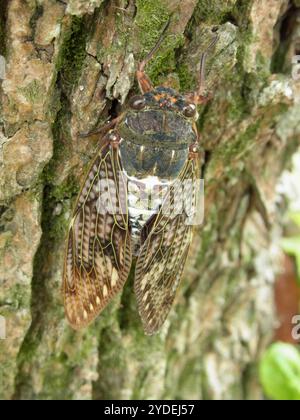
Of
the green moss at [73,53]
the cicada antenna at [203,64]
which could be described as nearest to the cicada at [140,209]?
the cicada antenna at [203,64]

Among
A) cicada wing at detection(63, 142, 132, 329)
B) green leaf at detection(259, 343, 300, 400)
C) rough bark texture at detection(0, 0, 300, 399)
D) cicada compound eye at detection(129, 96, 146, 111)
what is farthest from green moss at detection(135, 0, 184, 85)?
green leaf at detection(259, 343, 300, 400)

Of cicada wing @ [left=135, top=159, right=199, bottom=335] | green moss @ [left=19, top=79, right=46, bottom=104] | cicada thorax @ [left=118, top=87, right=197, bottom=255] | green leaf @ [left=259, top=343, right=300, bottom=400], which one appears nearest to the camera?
green moss @ [left=19, top=79, right=46, bottom=104]

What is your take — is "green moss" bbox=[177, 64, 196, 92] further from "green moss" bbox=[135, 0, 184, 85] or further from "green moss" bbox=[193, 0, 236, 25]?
"green moss" bbox=[193, 0, 236, 25]

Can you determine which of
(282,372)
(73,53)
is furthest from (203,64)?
(282,372)

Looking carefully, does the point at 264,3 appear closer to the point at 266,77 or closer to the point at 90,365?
the point at 266,77

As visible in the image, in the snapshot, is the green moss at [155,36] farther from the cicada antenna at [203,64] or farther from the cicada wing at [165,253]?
the cicada wing at [165,253]

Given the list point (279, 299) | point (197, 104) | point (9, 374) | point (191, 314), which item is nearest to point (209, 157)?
point (197, 104)

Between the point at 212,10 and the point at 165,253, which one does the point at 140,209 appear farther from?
the point at 212,10
